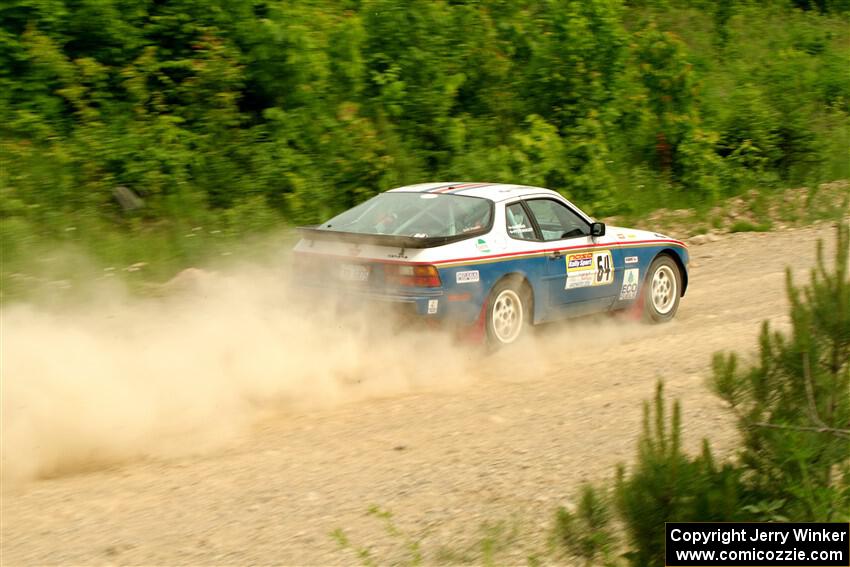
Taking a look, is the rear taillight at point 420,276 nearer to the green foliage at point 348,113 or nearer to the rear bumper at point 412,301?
the rear bumper at point 412,301

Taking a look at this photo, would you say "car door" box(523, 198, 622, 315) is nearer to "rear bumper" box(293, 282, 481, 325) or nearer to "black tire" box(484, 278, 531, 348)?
"black tire" box(484, 278, 531, 348)

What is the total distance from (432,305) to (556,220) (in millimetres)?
1960

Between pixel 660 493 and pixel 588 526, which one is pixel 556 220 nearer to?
pixel 588 526

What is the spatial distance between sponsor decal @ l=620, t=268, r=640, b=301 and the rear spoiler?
207cm

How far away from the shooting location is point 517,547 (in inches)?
→ 199

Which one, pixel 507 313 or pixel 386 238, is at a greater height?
pixel 386 238

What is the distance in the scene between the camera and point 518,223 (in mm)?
8969

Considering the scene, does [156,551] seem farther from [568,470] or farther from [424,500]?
[568,470]

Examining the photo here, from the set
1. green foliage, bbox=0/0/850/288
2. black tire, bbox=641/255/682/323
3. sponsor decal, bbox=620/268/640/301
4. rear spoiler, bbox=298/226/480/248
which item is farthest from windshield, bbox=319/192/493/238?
green foliage, bbox=0/0/850/288

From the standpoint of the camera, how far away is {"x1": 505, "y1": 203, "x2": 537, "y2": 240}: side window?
886cm

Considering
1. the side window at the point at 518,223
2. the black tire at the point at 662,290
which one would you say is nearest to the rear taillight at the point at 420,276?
the side window at the point at 518,223

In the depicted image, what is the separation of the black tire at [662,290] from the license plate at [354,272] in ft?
11.0

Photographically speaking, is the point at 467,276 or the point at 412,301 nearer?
the point at 412,301

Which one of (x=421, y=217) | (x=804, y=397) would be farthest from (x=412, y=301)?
(x=804, y=397)
